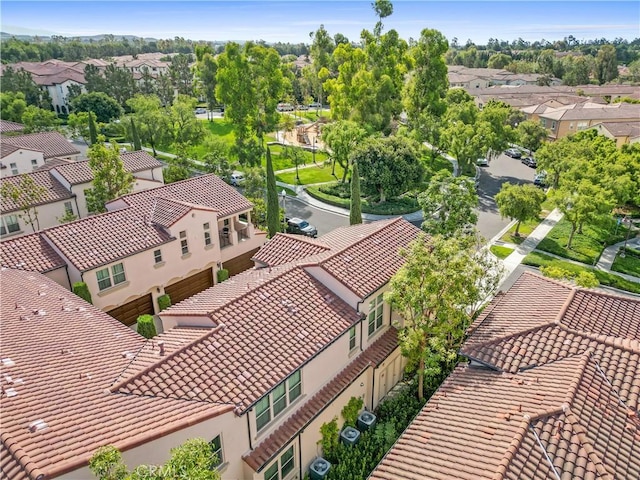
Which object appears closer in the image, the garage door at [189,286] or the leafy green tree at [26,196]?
the garage door at [189,286]

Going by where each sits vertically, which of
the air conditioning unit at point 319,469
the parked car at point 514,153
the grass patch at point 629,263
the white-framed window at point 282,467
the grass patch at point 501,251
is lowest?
the grass patch at point 629,263

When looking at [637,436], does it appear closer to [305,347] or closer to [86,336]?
[305,347]

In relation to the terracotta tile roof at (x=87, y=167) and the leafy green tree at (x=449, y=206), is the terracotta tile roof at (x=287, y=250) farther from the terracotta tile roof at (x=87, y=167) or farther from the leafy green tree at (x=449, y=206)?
the terracotta tile roof at (x=87, y=167)

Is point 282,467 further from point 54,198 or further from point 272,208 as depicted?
point 54,198

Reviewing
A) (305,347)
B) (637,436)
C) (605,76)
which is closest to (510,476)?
(637,436)

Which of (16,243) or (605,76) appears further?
(605,76)

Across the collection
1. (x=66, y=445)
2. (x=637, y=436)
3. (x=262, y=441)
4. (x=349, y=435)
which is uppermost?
(x=66, y=445)

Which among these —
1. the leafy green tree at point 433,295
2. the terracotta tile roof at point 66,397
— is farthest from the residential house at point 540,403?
the terracotta tile roof at point 66,397
